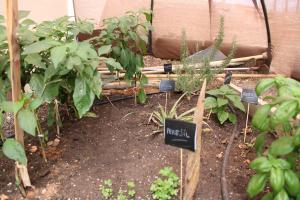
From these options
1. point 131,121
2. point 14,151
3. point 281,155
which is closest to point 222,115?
point 131,121

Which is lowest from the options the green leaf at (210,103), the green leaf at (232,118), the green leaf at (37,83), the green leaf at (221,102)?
the green leaf at (232,118)

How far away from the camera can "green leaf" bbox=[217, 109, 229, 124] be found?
1.71 meters

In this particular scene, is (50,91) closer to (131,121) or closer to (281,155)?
(131,121)

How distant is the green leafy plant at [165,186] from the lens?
127cm

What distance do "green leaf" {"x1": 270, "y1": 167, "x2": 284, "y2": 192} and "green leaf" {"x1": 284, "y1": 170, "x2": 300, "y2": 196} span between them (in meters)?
0.02

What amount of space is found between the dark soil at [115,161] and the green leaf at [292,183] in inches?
12.3

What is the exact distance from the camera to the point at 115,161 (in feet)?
4.83

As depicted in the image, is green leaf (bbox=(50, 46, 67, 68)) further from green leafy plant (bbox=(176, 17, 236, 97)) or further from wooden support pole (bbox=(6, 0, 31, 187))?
green leafy plant (bbox=(176, 17, 236, 97))

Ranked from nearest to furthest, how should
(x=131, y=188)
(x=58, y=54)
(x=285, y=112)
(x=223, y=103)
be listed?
1. (x=285, y=112)
2. (x=58, y=54)
3. (x=131, y=188)
4. (x=223, y=103)

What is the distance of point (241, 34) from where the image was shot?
255 centimetres

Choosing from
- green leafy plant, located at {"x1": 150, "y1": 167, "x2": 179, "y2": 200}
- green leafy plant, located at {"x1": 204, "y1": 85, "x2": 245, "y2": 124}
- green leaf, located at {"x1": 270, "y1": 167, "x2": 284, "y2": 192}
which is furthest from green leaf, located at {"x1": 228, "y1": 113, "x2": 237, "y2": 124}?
green leaf, located at {"x1": 270, "y1": 167, "x2": 284, "y2": 192}

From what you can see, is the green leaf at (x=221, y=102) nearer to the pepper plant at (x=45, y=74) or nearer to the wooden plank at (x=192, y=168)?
the wooden plank at (x=192, y=168)

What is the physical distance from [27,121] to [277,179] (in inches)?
32.3

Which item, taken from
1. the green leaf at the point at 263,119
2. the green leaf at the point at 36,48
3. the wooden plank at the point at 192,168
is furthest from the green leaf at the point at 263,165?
the green leaf at the point at 36,48
